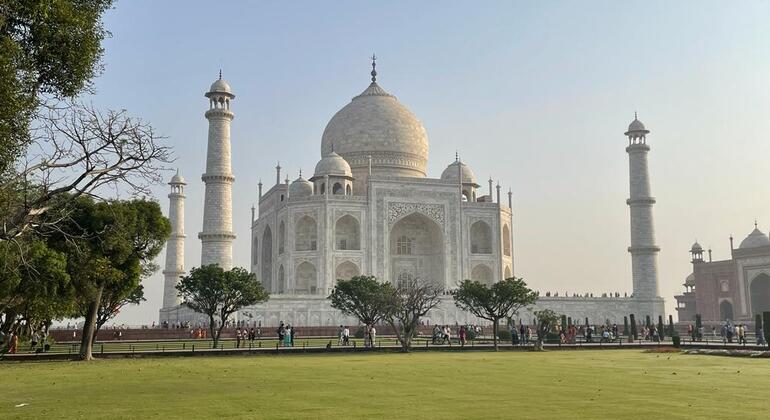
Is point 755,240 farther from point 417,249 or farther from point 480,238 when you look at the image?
point 417,249

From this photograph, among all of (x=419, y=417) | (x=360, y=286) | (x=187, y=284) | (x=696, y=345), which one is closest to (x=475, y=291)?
(x=360, y=286)

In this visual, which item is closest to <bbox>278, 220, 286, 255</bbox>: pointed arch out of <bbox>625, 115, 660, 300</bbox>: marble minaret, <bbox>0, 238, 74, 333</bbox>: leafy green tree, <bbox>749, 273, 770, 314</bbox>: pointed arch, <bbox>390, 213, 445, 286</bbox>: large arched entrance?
<bbox>390, 213, 445, 286</bbox>: large arched entrance

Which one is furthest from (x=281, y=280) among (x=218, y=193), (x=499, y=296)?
(x=499, y=296)

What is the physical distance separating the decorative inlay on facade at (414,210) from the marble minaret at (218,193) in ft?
33.2

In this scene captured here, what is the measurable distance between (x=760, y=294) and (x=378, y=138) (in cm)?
2828

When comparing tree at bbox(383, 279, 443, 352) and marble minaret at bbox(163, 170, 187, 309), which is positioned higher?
marble minaret at bbox(163, 170, 187, 309)

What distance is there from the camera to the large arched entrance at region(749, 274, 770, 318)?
5216cm

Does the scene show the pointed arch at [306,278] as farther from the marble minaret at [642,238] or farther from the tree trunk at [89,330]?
the tree trunk at [89,330]

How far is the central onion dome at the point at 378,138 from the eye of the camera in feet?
174

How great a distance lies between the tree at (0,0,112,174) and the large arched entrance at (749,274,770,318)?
5101 centimetres

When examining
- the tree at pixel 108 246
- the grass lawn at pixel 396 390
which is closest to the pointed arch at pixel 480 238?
the tree at pixel 108 246

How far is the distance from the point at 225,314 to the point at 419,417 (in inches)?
854

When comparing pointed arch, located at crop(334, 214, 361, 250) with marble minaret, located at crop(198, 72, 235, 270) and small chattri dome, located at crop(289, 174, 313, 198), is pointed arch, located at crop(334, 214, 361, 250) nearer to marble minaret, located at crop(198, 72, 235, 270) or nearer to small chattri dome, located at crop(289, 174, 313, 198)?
small chattri dome, located at crop(289, 174, 313, 198)

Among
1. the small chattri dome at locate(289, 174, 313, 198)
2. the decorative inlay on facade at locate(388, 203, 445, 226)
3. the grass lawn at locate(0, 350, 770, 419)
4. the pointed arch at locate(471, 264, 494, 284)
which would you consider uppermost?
the small chattri dome at locate(289, 174, 313, 198)
